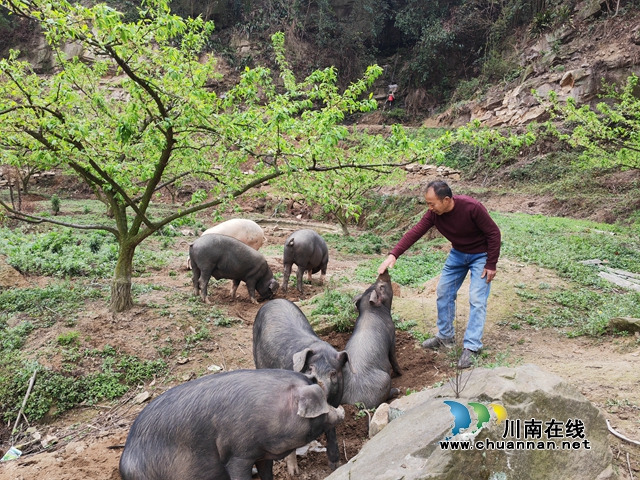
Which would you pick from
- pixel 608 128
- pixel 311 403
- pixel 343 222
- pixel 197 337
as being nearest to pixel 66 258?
pixel 197 337

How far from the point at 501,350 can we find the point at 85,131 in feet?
16.9

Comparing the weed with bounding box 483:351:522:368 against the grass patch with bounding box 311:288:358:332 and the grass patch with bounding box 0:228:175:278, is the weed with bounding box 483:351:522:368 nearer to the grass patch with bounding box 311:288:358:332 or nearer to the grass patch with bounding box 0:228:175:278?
the grass patch with bounding box 311:288:358:332

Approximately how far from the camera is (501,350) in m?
4.79

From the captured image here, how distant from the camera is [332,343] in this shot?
5336mm

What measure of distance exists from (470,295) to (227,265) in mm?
4613

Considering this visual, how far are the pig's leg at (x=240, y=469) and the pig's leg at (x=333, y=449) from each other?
75 cm

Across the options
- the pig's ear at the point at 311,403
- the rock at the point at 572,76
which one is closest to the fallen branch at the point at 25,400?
the pig's ear at the point at 311,403

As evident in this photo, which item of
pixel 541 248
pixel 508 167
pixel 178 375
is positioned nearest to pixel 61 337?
pixel 178 375

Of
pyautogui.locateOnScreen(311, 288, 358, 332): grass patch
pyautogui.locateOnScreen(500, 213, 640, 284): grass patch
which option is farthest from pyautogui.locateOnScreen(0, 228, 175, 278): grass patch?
pyautogui.locateOnScreen(500, 213, 640, 284): grass patch

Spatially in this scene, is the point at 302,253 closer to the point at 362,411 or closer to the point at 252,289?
the point at 252,289

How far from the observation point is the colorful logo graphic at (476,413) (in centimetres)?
198

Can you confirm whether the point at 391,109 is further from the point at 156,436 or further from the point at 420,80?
the point at 156,436

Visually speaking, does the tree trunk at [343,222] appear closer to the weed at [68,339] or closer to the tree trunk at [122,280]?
the tree trunk at [122,280]

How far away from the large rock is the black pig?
649 centimetres
